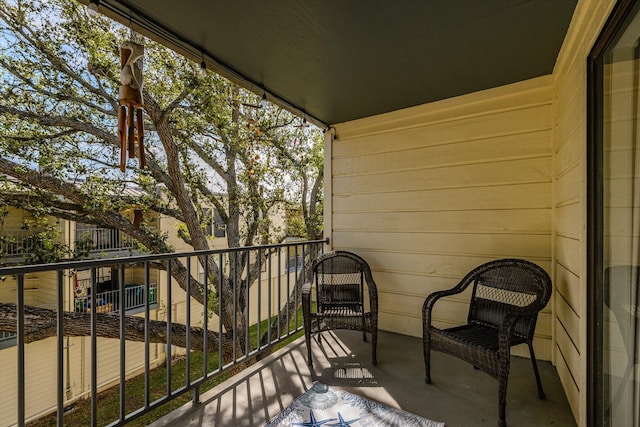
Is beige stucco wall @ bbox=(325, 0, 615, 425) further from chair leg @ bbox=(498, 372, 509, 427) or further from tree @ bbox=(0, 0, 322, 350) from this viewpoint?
tree @ bbox=(0, 0, 322, 350)

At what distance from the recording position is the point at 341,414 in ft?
5.89

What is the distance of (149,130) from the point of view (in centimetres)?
522

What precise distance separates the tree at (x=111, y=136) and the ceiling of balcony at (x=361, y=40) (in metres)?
1.95

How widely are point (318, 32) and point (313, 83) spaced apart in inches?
27.1

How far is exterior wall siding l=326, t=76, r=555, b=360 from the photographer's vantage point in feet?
8.22

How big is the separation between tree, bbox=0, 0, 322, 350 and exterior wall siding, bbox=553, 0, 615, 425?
10.7ft

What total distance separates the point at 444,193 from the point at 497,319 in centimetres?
119

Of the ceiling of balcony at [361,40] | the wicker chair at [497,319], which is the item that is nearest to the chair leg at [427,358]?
the wicker chair at [497,319]

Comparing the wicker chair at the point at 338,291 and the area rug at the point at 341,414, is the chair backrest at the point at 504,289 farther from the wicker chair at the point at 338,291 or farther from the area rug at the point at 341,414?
the area rug at the point at 341,414

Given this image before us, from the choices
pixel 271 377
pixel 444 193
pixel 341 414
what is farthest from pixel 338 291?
pixel 444 193

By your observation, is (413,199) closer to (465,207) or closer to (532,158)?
(465,207)

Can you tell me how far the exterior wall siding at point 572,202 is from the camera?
1.56m

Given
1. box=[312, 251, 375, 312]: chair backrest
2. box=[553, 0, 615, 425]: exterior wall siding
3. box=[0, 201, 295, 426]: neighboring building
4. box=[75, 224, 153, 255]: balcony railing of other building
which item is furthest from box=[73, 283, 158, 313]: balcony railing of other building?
box=[553, 0, 615, 425]: exterior wall siding

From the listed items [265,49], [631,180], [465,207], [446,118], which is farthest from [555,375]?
[265,49]
